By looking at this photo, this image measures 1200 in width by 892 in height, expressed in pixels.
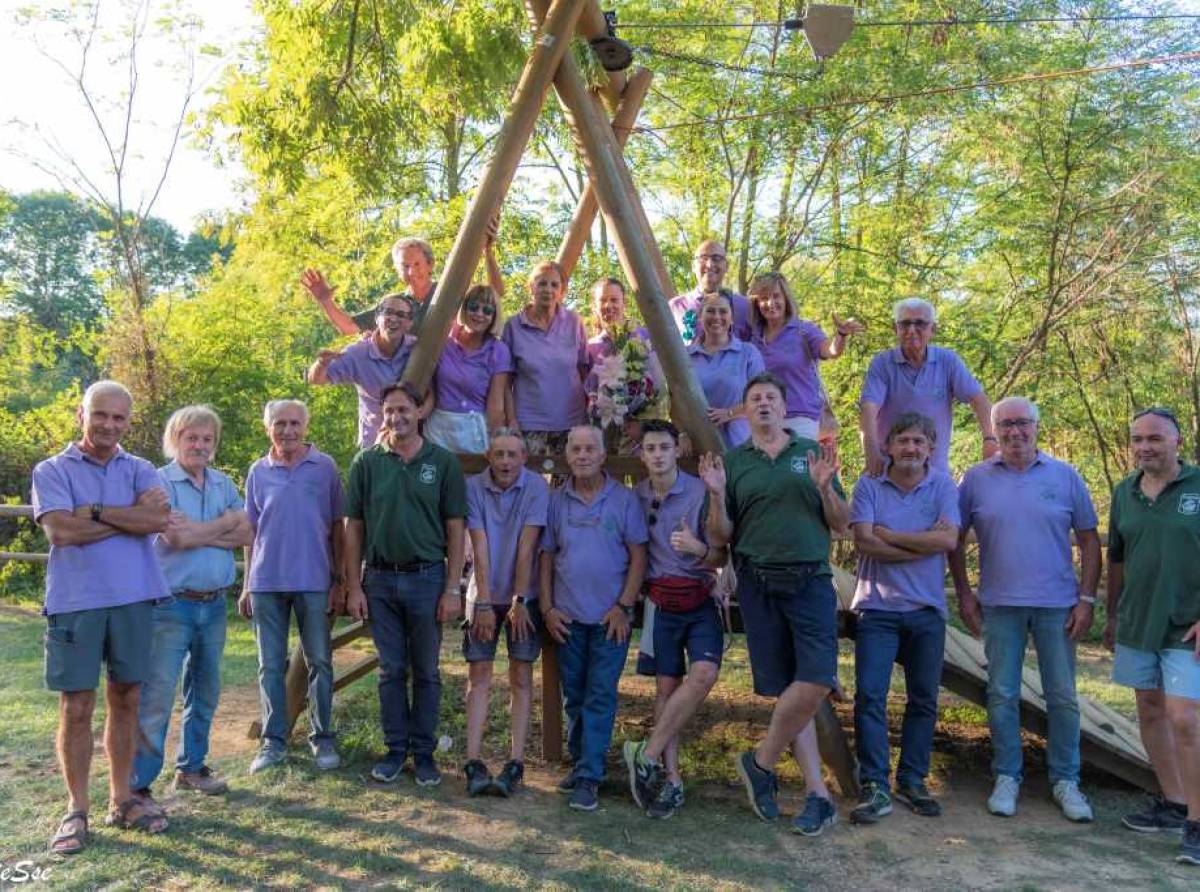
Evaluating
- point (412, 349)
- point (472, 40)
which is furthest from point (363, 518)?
point (472, 40)

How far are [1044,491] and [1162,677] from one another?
3.14 ft

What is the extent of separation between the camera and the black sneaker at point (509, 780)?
4.50 metres

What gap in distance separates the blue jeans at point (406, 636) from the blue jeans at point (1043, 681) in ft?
8.79

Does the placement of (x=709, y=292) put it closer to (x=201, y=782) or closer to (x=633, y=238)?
(x=633, y=238)

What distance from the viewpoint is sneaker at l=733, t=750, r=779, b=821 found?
4336 mm

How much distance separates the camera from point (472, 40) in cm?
570

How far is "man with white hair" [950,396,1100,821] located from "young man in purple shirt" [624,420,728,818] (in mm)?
1368

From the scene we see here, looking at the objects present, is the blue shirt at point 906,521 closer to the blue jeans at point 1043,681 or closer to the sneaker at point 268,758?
the blue jeans at point 1043,681

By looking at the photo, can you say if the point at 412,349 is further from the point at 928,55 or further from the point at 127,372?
the point at 127,372

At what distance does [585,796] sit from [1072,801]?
229 cm

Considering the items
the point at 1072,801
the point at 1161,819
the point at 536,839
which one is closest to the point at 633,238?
the point at 536,839

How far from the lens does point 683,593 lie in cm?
445

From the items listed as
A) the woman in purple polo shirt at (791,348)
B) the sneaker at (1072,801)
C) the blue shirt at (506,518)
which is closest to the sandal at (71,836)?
the blue shirt at (506,518)

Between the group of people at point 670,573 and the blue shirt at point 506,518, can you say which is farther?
the blue shirt at point 506,518
